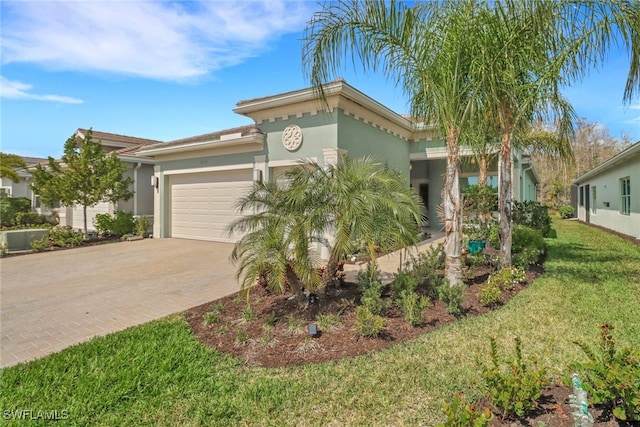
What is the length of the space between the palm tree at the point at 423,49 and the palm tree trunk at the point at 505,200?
169cm

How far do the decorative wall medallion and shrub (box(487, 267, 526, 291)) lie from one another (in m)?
6.34

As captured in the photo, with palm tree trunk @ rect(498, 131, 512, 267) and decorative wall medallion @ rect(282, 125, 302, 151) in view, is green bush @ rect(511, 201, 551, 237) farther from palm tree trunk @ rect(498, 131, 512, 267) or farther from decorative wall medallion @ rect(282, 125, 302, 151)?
decorative wall medallion @ rect(282, 125, 302, 151)

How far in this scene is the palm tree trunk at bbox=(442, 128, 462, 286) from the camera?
17.2ft

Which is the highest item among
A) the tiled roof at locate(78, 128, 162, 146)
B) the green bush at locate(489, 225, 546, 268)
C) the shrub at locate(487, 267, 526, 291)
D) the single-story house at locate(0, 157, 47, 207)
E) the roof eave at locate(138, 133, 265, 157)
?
the tiled roof at locate(78, 128, 162, 146)

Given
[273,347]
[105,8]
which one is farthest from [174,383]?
[105,8]

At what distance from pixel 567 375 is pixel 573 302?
8.87 ft

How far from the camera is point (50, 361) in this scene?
3463mm

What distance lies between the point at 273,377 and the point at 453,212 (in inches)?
151

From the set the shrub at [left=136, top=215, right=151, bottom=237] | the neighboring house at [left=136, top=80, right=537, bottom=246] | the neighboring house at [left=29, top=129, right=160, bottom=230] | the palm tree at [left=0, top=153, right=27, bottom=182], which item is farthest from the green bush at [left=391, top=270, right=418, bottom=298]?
the palm tree at [left=0, top=153, right=27, bottom=182]

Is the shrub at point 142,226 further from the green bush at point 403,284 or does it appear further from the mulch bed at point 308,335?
the green bush at point 403,284

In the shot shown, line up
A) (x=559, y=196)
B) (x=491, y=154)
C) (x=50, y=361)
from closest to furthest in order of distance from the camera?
(x=50, y=361), (x=491, y=154), (x=559, y=196)

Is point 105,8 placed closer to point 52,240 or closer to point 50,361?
point 50,361

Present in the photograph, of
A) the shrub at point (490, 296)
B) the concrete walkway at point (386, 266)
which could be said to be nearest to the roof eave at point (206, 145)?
the concrete walkway at point (386, 266)

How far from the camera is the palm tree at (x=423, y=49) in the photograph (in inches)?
196
